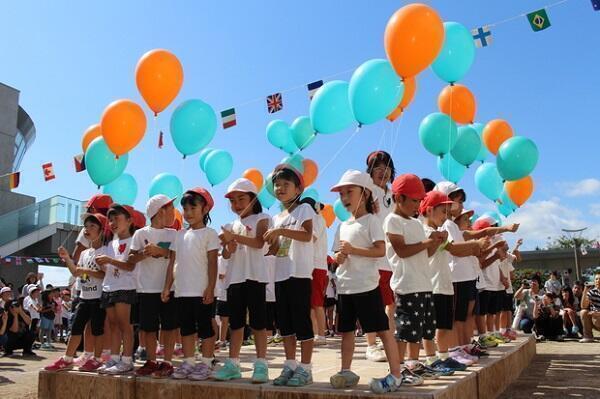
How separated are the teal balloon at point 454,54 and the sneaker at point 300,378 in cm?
444

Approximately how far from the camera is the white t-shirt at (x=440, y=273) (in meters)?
4.27

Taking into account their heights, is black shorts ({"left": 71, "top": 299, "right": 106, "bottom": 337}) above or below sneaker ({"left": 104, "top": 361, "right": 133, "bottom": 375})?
above

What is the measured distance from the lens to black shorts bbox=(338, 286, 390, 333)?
136 inches

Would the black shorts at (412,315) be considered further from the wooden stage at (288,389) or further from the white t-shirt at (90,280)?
the white t-shirt at (90,280)

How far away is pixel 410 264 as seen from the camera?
3785 millimetres

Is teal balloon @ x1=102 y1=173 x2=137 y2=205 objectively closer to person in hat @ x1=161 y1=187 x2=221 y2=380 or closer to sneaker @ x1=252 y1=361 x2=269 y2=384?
person in hat @ x1=161 y1=187 x2=221 y2=380

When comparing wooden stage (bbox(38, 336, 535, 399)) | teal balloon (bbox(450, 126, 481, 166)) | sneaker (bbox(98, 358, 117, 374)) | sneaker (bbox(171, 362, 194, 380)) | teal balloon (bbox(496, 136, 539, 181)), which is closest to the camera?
wooden stage (bbox(38, 336, 535, 399))

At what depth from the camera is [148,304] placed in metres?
4.46

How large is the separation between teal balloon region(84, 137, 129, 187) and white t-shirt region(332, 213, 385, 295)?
4.70m

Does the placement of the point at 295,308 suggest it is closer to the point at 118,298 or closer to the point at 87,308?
the point at 118,298

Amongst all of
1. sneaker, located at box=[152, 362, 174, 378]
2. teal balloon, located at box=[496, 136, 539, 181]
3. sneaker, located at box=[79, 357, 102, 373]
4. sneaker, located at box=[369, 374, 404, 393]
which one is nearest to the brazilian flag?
teal balloon, located at box=[496, 136, 539, 181]

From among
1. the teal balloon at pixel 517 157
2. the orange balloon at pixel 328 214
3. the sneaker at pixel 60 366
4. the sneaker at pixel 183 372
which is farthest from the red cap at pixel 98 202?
the teal balloon at pixel 517 157

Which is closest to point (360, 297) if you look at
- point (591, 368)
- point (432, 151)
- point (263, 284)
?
point (263, 284)

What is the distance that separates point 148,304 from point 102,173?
3418 millimetres
